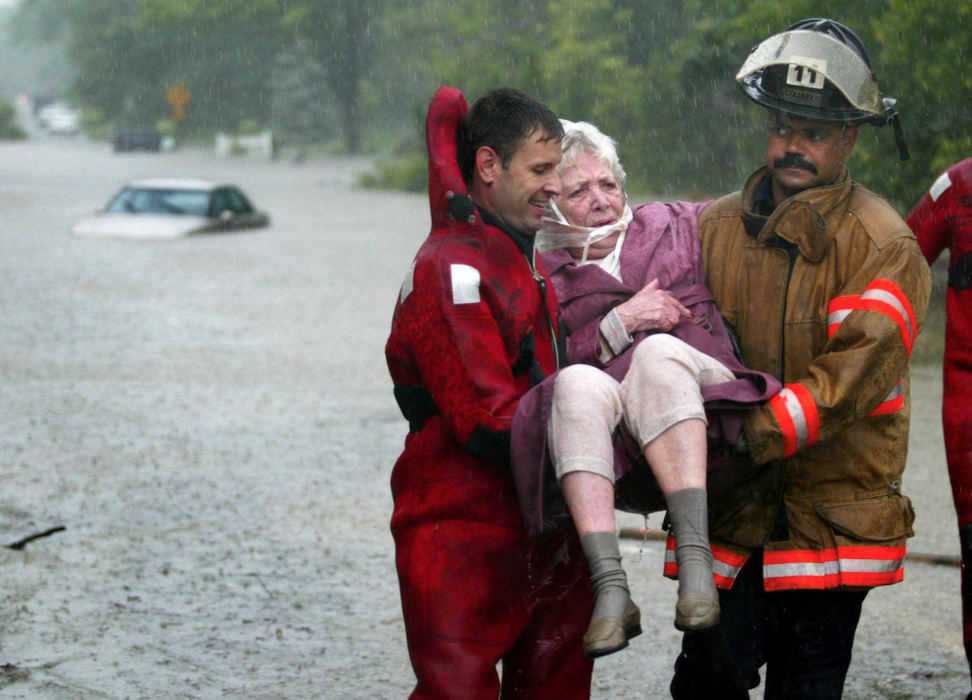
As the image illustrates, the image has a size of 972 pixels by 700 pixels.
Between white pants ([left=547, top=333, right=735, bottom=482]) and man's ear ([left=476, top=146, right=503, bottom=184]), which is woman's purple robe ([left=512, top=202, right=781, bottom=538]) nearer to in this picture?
white pants ([left=547, top=333, right=735, bottom=482])

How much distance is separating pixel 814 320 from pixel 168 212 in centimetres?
2069

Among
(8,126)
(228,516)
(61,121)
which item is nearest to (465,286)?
(228,516)

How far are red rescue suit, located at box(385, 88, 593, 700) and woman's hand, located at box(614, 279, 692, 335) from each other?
0.54 feet

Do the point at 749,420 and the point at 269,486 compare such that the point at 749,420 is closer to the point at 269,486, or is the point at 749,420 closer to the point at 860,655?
the point at 860,655

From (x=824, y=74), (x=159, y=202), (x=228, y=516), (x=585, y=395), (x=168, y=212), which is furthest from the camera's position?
(x=159, y=202)

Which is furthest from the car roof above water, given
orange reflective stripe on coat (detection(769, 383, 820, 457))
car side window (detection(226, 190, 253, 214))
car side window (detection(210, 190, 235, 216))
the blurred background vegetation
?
orange reflective stripe on coat (detection(769, 383, 820, 457))

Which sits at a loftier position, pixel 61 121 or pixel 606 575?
pixel 606 575

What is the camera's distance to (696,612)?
2.68 metres

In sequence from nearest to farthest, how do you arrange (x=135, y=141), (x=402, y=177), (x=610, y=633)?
(x=610, y=633) < (x=402, y=177) < (x=135, y=141)

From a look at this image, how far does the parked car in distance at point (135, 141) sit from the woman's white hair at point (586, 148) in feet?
190

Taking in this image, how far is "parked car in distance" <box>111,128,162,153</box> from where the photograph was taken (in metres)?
59.0

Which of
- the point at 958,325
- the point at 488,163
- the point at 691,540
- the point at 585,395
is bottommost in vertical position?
the point at 691,540

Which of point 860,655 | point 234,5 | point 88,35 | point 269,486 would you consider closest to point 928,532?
point 860,655

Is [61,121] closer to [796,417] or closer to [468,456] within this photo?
[468,456]
